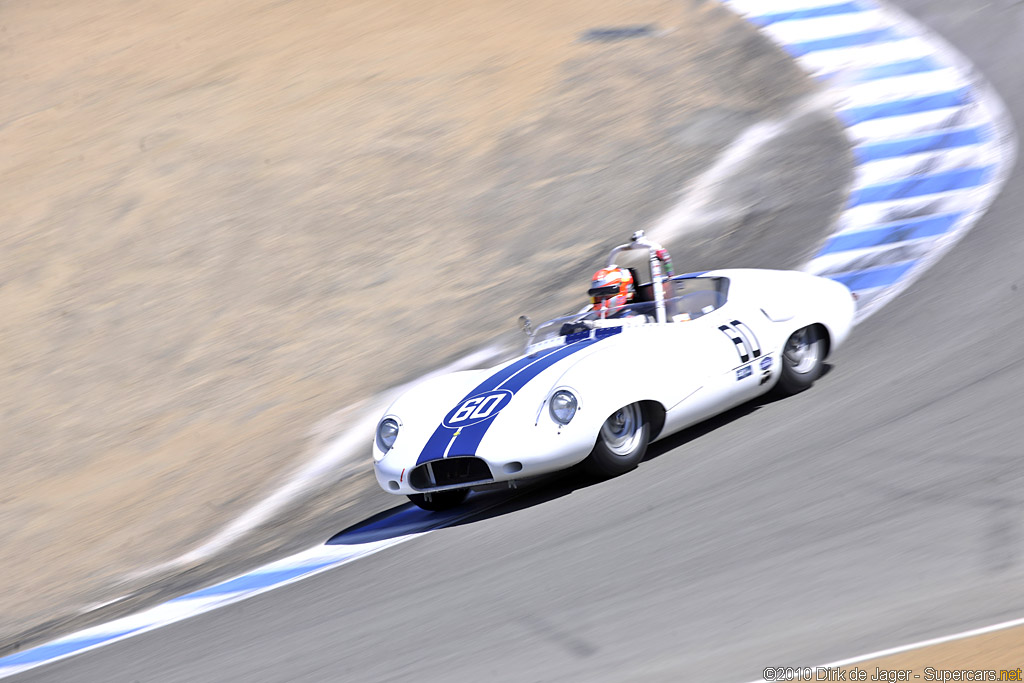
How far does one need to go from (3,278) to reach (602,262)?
6.09m

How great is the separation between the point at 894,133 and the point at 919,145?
49 centimetres

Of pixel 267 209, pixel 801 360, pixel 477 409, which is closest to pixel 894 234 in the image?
pixel 801 360

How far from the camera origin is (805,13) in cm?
1625

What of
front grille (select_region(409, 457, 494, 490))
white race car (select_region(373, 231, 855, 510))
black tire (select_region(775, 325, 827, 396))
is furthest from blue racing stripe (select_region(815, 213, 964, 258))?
front grille (select_region(409, 457, 494, 490))

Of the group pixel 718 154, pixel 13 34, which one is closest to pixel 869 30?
pixel 718 154

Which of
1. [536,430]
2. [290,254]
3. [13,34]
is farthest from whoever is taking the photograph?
[13,34]

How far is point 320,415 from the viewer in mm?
9305

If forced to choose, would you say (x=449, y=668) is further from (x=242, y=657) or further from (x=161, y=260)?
(x=161, y=260)

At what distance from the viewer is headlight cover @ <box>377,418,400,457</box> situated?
22.7 feet

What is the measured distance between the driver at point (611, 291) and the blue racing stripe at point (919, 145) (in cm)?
520

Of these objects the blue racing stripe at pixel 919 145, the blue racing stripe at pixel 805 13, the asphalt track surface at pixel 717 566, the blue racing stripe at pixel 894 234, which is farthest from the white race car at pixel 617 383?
the blue racing stripe at pixel 805 13

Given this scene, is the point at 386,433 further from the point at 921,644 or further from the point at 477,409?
the point at 921,644

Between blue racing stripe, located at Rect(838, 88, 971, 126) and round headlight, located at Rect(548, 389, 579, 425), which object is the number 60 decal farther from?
blue racing stripe, located at Rect(838, 88, 971, 126)

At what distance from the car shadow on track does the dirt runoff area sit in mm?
425
